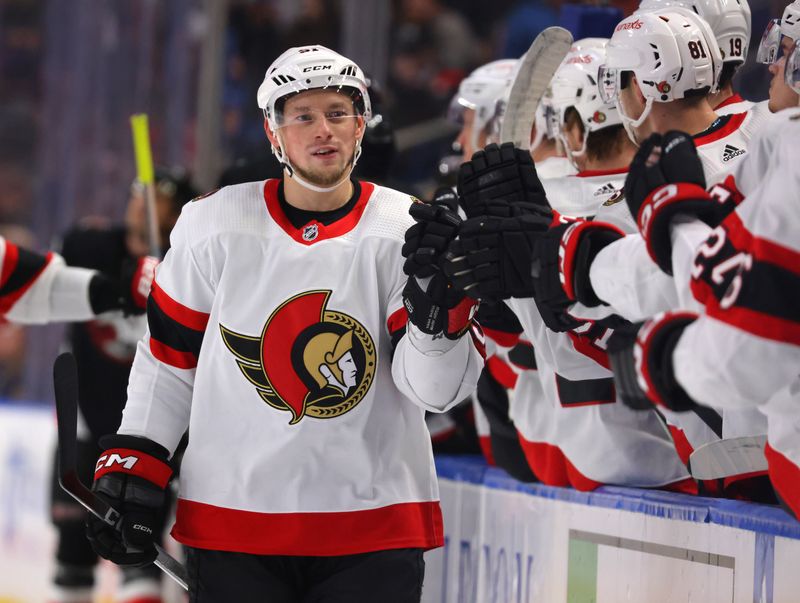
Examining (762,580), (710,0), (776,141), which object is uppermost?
(710,0)

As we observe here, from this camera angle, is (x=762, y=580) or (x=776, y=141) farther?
(x=762, y=580)

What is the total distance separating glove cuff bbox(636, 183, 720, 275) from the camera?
5.76 ft

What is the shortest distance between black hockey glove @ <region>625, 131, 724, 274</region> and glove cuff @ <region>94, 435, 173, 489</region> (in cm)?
102

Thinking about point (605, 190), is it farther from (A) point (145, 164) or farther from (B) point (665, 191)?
(A) point (145, 164)

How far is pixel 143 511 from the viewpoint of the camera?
2.33 meters

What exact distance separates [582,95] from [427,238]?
84 centimetres

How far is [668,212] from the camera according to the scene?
5.78 feet

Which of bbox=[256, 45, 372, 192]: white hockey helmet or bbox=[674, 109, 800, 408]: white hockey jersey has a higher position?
bbox=[256, 45, 372, 192]: white hockey helmet

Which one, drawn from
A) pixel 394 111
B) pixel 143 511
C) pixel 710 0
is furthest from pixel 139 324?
pixel 394 111

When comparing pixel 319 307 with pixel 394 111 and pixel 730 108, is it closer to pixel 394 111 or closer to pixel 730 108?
pixel 730 108

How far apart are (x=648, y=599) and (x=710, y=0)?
1.29 meters

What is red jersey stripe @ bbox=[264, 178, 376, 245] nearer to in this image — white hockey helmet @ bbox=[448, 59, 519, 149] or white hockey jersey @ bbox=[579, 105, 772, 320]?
white hockey jersey @ bbox=[579, 105, 772, 320]

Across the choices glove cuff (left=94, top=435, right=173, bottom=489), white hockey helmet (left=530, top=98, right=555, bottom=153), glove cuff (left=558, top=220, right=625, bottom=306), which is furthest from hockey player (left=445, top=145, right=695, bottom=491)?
glove cuff (left=94, top=435, right=173, bottom=489)

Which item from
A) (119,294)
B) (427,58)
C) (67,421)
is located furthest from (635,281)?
(427,58)
